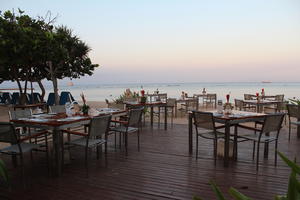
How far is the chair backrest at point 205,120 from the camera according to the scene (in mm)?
3516

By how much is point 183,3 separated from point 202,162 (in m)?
9.59

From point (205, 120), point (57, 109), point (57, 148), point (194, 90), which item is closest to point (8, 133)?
point (57, 148)

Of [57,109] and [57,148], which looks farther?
[57,109]

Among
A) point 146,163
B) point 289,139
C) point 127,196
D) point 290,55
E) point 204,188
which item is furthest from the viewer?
point 290,55

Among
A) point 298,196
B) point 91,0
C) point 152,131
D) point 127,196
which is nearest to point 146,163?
point 127,196

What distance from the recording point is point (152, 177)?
3.17 m

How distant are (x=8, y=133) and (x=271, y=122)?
11.2 feet

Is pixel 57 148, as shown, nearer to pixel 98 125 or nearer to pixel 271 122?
pixel 98 125

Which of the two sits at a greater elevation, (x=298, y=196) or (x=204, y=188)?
(x=298, y=196)

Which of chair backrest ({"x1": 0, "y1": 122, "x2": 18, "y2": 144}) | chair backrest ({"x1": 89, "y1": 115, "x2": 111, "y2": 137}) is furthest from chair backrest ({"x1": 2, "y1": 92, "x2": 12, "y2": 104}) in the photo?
chair backrest ({"x1": 89, "y1": 115, "x2": 111, "y2": 137})

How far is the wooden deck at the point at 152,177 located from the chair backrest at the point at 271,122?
56 centimetres

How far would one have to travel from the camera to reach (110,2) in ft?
37.8

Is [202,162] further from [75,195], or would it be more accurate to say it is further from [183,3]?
[183,3]

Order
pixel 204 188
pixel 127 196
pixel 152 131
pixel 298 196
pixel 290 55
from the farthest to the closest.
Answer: pixel 290 55, pixel 152 131, pixel 204 188, pixel 127 196, pixel 298 196
